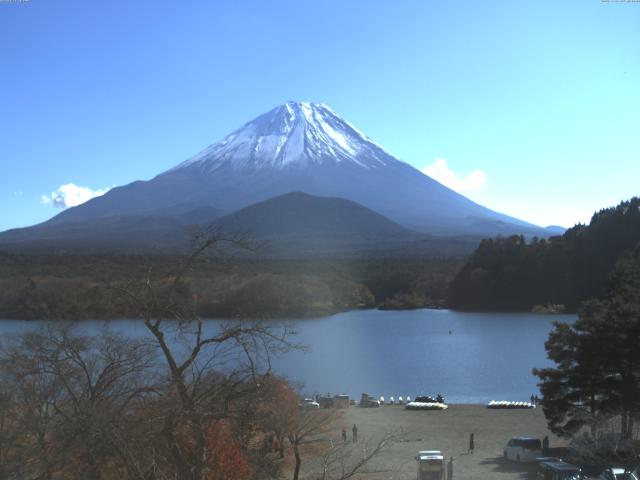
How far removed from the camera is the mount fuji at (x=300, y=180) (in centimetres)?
9462

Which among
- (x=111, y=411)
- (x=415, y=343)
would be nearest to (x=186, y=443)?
(x=111, y=411)

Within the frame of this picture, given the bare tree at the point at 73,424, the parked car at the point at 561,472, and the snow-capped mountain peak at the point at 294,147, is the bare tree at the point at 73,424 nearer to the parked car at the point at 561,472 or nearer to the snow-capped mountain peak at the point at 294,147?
the parked car at the point at 561,472

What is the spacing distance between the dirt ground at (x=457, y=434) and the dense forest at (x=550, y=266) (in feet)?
91.9

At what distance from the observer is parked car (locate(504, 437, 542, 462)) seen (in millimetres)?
9664

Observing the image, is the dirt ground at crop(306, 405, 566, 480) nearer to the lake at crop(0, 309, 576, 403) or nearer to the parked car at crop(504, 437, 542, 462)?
the parked car at crop(504, 437, 542, 462)

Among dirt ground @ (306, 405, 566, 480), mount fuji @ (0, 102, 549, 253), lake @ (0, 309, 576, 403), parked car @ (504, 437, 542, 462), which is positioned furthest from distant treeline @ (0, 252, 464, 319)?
mount fuji @ (0, 102, 549, 253)

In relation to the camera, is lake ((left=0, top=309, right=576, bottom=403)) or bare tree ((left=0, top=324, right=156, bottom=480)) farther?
lake ((left=0, top=309, right=576, bottom=403))

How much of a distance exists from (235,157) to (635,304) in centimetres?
9591

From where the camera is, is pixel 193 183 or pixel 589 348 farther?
pixel 193 183

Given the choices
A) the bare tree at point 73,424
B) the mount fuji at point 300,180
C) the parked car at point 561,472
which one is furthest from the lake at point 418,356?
the mount fuji at point 300,180

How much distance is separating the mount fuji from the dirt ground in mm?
76447

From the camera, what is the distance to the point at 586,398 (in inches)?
393

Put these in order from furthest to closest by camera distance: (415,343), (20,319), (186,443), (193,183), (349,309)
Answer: (193,183) < (349,309) < (20,319) < (415,343) < (186,443)

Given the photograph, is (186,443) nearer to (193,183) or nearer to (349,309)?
(349,309)
